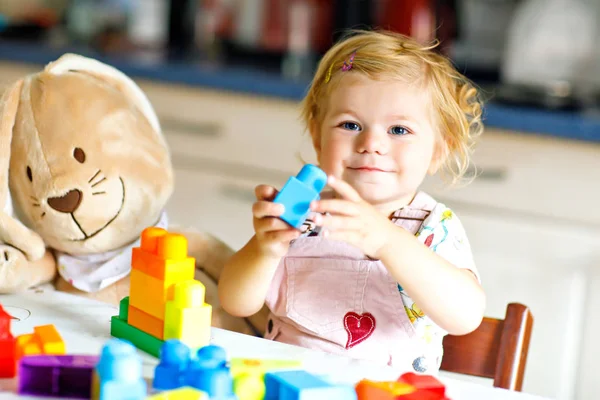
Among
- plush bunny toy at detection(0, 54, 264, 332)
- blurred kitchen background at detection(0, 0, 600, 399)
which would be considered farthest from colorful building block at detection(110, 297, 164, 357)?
blurred kitchen background at detection(0, 0, 600, 399)

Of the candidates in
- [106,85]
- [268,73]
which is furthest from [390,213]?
[268,73]

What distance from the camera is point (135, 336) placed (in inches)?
28.5

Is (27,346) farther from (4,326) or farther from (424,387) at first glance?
(424,387)

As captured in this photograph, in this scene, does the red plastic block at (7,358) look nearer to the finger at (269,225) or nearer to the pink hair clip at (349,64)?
the finger at (269,225)

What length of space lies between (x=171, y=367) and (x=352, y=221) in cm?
21

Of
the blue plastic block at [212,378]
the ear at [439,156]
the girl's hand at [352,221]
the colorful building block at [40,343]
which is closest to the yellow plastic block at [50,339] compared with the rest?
the colorful building block at [40,343]

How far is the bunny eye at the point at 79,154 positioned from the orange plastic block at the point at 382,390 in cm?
45

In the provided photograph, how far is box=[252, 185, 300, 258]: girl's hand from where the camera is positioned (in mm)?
725

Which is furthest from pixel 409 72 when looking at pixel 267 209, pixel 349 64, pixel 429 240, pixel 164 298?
pixel 164 298

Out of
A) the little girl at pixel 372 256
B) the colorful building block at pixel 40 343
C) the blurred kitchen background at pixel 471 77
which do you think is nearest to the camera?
the colorful building block at pixel 40 343

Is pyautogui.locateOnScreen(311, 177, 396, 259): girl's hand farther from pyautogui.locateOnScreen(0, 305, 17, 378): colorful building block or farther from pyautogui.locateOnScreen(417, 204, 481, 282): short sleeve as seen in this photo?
pyautogui.locateOnScreen(0, 305, 17, 378): colorful building block

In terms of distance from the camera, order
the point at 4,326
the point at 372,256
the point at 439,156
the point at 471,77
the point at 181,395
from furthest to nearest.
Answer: the point at 471,77, the point at 439,156, the point at 372,256, the point at 4,326, the point at 181,395

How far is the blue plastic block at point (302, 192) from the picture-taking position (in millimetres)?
671

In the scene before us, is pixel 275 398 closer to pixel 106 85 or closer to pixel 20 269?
pixel 20 269
